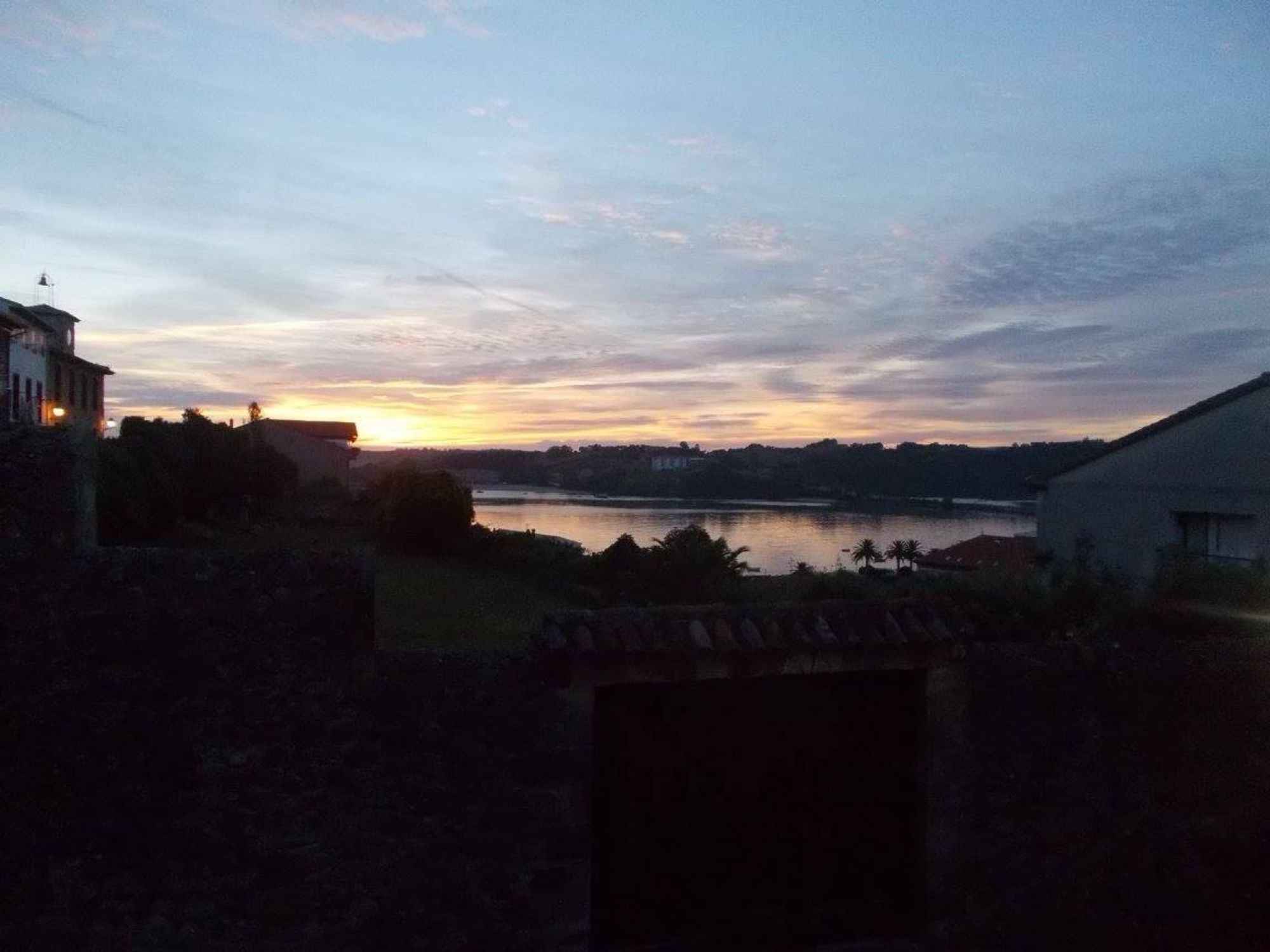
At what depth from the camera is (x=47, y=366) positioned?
134 feet

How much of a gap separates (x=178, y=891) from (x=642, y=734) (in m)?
2.37

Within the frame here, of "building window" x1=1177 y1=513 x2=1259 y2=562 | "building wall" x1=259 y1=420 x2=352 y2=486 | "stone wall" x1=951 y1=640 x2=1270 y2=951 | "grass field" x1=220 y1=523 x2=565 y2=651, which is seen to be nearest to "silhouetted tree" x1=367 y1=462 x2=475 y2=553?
"grass field" x1=220 y1=523 x2=565 y2=651

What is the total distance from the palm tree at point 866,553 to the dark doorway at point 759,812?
15488 mm

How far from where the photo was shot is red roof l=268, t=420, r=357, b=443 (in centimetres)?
5959

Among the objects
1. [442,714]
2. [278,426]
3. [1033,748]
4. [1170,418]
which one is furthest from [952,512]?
[278,426]

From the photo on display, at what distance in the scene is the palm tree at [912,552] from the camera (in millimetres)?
22141

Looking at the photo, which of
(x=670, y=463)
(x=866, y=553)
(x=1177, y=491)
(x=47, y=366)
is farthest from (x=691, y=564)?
(x=47, y=366)

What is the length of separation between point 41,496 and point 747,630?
3.46m

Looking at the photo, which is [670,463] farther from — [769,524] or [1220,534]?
[1220,534]

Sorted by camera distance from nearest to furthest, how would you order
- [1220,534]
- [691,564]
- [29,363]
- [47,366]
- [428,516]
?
1. [1220,534]
2. [691,564]
3. [428,516]
4. [29,363]
5. [47,366]

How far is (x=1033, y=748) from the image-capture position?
561 cm

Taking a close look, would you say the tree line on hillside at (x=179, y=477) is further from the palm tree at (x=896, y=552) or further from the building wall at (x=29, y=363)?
the palm tree at (x=896, y=552)

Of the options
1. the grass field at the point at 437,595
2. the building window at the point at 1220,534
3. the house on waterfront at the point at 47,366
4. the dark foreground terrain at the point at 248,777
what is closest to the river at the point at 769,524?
the grass field at the point at 437,595

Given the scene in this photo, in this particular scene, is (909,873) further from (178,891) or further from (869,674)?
(178,891)
